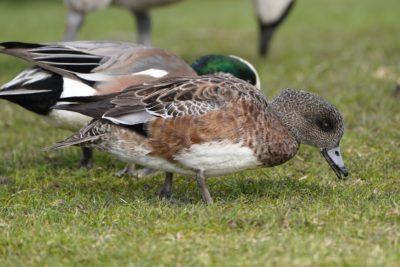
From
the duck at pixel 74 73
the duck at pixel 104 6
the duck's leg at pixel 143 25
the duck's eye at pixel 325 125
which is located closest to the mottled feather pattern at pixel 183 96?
the duck's eye at pixel 325 125

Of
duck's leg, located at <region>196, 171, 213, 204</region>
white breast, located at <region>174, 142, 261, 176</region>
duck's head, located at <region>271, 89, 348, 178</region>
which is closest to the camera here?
white breast, located at <region>174, 142, 261, 176</region>

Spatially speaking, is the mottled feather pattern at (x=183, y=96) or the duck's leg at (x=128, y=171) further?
the duck's leg at (x=128, y=171)

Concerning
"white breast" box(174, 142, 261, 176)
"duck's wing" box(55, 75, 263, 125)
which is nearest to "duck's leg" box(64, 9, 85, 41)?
"duck's wing" box(55, 75, 263, 125)

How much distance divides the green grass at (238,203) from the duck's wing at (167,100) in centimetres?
52

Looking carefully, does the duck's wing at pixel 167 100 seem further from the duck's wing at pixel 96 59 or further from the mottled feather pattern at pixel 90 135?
the duck's wing at pixel 96 59

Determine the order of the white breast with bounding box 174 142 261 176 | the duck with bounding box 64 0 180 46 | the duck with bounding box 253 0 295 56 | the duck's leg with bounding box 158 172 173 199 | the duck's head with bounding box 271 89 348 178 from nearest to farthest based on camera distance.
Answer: the white breast with bounding box 174 142 261 176 → the duck's head with bounding box 271 89 348 178 → the duck's leg with bounding box 158 172 173 199 → the duck with bounding box 64 0 180 46 → the duck with bounding box 253 0 295 56

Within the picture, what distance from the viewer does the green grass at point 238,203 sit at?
3.67 metres

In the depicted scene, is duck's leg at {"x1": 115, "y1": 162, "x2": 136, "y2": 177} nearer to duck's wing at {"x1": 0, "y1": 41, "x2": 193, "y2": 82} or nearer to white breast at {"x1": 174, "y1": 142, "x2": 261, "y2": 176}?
duck's wing at {"x1": 0, "y1": 41, "x2": 193, "y2": 82}

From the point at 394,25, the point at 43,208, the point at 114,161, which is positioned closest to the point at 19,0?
the point at 394,25

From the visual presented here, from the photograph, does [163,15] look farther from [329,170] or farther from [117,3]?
[329,170]

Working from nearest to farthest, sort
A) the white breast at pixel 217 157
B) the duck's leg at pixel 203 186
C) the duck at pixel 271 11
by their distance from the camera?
the white breast at pixel 217 157 → the duck's leg at pixel 203 186 → the duck at pixel 271 11

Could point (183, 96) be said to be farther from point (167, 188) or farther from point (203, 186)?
point (167, 188)

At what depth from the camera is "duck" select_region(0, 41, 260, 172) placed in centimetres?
557

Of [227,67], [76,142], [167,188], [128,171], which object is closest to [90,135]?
[76,142]
